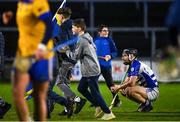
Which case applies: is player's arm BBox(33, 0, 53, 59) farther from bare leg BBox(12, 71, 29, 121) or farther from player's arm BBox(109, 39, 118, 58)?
player's arm BBox(109, 39, 118, 58)

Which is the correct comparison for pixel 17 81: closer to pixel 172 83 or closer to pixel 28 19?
pixel 28 19

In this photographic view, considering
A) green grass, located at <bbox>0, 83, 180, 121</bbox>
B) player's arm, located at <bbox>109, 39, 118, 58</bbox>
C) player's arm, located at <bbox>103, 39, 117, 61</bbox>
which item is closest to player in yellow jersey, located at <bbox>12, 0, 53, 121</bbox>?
green grass, located at <bbox>0, 83, 180, 121</bbox>

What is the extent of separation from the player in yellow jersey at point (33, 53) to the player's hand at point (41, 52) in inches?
0.6

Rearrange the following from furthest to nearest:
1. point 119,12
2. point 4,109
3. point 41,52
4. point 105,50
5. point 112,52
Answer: point 119,12 → point 112,52 → point 105,50 → point 4,109 → point 41,52

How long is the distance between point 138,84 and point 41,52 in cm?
682

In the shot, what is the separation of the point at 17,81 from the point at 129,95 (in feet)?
20.7

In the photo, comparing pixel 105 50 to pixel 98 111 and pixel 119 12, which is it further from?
pixel 119 12

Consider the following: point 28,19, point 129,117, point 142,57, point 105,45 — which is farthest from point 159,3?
point 28,19

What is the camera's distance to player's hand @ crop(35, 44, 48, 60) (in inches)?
329

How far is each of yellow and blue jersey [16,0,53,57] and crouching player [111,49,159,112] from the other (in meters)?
5.82

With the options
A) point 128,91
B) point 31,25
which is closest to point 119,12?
point 128,91

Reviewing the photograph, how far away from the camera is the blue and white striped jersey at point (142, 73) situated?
14.4m

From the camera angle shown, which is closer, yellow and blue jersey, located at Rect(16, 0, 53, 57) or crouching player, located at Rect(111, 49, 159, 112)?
yellow and blue jersey, located at Rect(16, 0, 53, 57)

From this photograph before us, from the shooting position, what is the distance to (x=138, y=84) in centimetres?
1497
